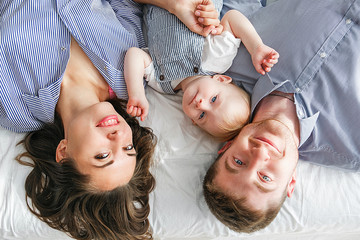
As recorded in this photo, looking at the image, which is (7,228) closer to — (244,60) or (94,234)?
(94,234)

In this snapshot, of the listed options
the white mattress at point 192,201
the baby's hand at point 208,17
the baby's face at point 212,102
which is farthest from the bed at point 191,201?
the baby's hand at point 208,17

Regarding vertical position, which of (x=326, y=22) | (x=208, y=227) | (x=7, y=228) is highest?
(x=326, y=22)

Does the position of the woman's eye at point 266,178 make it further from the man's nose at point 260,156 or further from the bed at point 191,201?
the bed at point 191,201

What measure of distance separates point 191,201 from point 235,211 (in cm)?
18

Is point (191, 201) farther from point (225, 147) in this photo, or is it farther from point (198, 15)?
point (198, 15)

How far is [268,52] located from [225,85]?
0.18m

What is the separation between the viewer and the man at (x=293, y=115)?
38.5 inches

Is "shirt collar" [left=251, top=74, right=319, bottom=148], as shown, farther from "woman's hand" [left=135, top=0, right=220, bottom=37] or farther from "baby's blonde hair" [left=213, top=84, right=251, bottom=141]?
"woman's hand" [left=135, top=0, right=220, bottom=37]

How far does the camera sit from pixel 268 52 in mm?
1092

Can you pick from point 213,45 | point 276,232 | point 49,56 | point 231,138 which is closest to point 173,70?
point 213,45

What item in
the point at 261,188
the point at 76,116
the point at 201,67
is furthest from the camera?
the point at 201,67

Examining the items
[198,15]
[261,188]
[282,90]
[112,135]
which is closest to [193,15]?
[198,15]

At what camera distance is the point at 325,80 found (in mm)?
1091

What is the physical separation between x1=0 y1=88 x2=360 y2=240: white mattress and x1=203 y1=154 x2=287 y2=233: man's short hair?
0.24 feet
